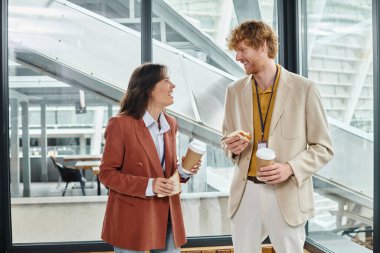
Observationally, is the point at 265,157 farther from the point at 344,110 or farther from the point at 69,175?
the point at 69,175

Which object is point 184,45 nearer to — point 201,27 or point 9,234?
point 201,27

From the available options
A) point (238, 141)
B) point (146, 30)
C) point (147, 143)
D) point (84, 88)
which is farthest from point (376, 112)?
point (84, 88)

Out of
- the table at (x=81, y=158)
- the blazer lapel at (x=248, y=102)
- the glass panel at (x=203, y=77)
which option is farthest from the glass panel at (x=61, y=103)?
the blazer lapel at (x=248, y=102)

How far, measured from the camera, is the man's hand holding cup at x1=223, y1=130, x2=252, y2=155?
1.99m

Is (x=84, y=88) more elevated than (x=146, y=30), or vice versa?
(x=146, y=30)

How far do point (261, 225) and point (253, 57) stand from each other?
79cm

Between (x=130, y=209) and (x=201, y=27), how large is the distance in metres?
1.95

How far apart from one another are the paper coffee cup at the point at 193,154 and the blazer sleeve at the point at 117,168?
7.2 inches

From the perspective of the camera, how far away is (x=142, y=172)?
2002mm

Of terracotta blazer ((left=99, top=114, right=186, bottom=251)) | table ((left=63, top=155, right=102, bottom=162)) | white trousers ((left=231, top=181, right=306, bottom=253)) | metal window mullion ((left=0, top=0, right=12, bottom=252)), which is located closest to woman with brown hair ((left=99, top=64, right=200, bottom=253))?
terracotta blazer ((left=99, top=114, right=186, bottom=251))

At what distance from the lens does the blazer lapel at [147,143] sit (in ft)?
6.52

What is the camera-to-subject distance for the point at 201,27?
3.53m

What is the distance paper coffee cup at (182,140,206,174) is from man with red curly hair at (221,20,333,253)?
0.18 metres

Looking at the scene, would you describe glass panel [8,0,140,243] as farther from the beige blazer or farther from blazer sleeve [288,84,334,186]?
blazer sleeve [288,84,334,186]
